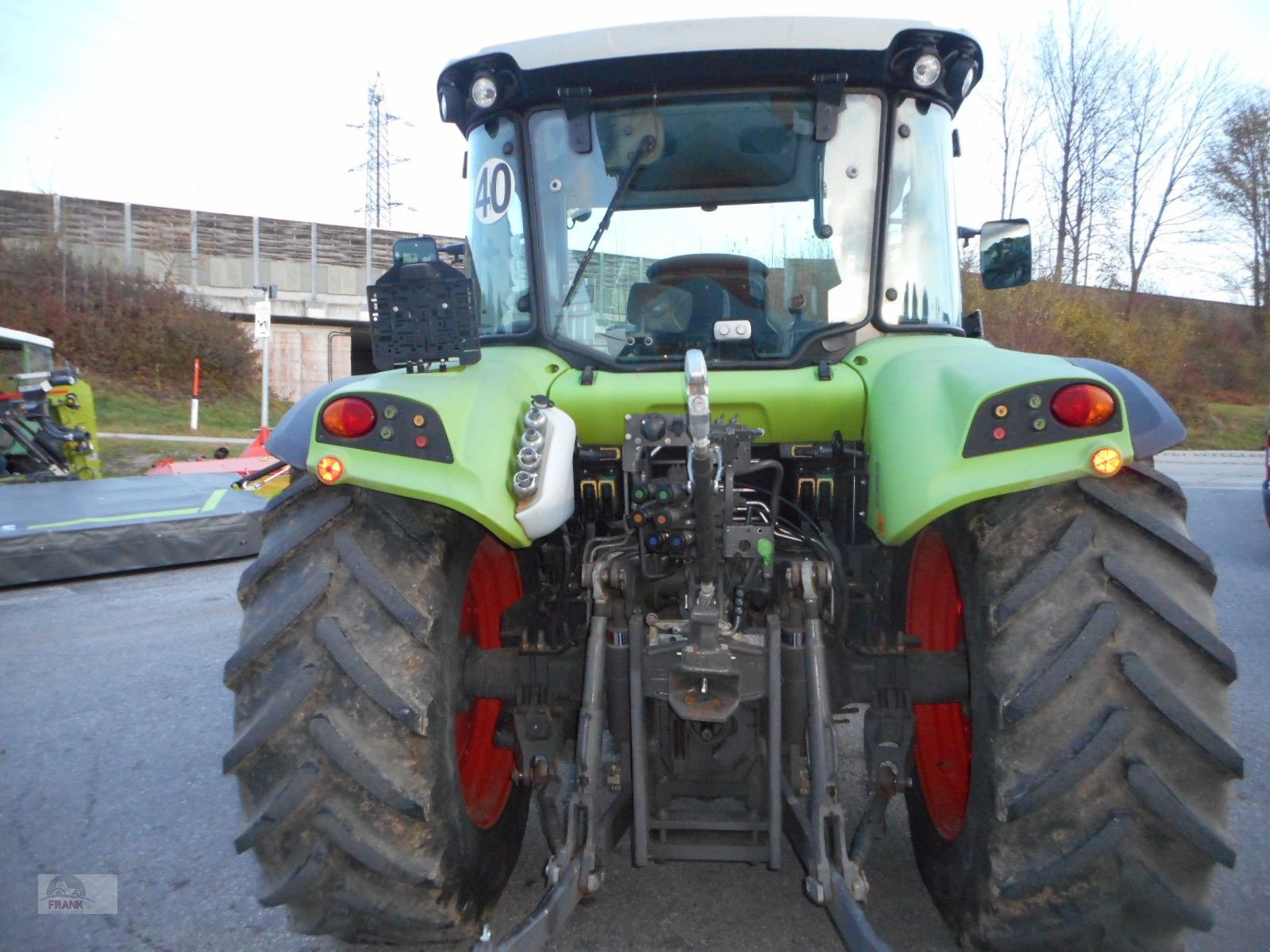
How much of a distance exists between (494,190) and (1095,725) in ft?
7.47

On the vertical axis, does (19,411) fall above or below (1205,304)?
below

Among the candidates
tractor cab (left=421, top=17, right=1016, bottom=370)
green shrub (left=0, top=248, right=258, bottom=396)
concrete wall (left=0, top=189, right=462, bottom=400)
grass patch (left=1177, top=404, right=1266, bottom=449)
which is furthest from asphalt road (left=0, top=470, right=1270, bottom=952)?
concrete wall (left=0, top=189, right=462, bottom=400)

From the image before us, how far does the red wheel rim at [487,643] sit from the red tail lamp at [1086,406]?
5.09 ft

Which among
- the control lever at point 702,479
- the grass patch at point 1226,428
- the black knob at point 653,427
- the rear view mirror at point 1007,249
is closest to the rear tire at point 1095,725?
the control lever at point 702,479

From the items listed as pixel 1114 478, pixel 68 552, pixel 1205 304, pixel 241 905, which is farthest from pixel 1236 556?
pixel 1205 304

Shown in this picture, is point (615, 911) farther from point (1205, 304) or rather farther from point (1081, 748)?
point (1205, 304)

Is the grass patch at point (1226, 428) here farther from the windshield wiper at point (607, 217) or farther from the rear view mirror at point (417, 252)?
the rear view mirror at point (417, 252)

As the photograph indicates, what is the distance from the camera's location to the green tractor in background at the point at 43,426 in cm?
1101

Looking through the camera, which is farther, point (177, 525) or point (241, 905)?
point (177, 525)

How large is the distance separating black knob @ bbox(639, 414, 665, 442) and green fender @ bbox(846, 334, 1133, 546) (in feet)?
1.65

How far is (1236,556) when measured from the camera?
8.84m

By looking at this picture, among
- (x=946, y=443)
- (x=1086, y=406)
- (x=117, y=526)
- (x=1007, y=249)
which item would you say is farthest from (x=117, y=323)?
(x=1086, y=406)

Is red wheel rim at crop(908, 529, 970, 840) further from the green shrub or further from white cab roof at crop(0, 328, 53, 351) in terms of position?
the green shrub

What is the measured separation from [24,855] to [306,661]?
1813mm
